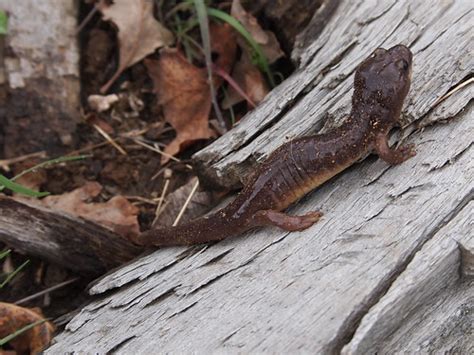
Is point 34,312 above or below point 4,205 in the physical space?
below

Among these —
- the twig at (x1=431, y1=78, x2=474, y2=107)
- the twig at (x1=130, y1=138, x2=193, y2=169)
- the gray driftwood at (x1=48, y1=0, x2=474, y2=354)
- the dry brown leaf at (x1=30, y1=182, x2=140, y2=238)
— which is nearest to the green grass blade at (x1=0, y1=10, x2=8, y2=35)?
the twig at (x1=130, y1=138, x2=193, y2=169)

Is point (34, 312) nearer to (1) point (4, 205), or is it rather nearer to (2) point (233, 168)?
(1) point (4, 205)

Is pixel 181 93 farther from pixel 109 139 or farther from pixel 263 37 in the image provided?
pixel 263 37

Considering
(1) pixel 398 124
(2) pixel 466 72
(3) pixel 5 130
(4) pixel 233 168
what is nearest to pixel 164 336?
(4) pixel 233 168

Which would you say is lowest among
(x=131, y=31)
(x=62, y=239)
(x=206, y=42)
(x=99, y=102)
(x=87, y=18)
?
(x=62, y=239)

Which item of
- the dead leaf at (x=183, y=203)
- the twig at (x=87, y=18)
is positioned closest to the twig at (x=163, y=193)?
the dead leaf at (x=183, y=203)

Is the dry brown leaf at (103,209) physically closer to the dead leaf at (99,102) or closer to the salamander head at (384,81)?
the dead leaf at (99,102)

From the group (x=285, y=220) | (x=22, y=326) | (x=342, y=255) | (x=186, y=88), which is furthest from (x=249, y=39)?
(x=22, y=326)

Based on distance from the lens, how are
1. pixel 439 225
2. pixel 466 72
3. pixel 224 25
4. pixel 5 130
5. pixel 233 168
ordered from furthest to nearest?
pixel 224 25
pixel 5 130
pixel 233 168
pixel 466 72
pixel 439 225
